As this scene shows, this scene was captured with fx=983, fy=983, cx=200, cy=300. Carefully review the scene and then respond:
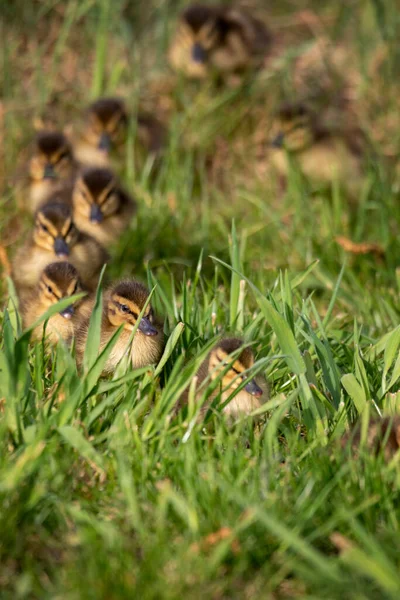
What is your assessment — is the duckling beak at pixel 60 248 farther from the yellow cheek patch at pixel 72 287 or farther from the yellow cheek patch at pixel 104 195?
the yellow cheek patch at pixel 104 195

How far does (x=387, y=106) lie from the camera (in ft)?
21.0

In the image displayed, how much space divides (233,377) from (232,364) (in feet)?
0.21

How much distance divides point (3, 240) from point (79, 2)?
7.20ft

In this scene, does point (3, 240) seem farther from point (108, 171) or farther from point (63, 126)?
point (63, 126)

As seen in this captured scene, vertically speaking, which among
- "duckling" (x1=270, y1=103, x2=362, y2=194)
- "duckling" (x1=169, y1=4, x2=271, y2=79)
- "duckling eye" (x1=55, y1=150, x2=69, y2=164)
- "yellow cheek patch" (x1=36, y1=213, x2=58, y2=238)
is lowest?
"duckling" (x1=270, y1=103, x2=362, y2=194)

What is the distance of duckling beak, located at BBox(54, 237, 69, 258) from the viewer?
13.4ft

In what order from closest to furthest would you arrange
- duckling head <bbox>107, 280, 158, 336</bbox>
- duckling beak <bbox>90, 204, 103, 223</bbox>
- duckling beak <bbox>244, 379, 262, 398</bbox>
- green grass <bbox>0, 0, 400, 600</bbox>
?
green grass <bbox>0, 0, 400, 600</bbox> → duckling beak <bbox>244, 379, 262, 398</bbox> → duckling head <bbox>107, 280, 158, 336</bbox> → duckling beak <bbox>90, 204, 103, 223</bbox>

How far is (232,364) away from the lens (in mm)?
2947

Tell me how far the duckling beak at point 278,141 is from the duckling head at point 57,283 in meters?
2.52

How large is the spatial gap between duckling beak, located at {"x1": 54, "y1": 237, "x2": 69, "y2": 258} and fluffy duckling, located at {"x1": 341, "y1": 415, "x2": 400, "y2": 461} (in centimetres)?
173

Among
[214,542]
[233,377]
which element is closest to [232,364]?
[233,377]

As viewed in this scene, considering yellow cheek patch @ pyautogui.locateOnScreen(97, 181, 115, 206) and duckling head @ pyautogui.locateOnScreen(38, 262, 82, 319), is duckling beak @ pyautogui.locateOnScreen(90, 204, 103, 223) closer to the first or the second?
Result: yellow cheek patch @ pyautogui.locateOnScreen(97, 181, 115, 206)

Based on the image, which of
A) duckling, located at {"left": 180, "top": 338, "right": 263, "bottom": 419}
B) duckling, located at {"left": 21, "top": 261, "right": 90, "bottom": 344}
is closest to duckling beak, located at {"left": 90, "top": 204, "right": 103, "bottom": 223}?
duckling, located at {"left": 21, "top": 261, "right": 90, "bottom": 344}

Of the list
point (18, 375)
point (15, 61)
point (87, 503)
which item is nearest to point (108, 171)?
point (15, 61)
